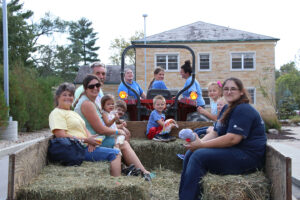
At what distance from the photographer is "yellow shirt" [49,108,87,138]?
12.1ft

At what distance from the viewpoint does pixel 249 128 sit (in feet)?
9.77

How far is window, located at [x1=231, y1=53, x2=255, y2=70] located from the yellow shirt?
24.0m

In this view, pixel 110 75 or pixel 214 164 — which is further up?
pixel 110 75

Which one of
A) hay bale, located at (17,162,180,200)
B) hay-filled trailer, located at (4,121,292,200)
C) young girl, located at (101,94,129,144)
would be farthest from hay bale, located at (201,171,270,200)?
young girl, located at (101,94,129,144)

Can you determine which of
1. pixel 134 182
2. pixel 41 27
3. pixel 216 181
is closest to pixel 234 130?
pixel 216 181

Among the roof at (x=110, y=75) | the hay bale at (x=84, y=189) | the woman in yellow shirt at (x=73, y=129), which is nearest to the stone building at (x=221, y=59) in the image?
the roof at (x=110, y=75)

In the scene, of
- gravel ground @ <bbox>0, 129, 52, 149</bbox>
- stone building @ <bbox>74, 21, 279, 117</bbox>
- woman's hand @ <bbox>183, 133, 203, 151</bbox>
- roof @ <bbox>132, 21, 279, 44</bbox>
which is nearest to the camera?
woman's hand @ <bbox>183, 133, 203, 151</bbox>

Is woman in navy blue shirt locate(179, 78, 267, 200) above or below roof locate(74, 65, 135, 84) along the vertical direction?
below

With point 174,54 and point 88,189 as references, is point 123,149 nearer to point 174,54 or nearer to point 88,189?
point 88,189

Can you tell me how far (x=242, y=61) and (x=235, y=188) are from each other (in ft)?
81.6

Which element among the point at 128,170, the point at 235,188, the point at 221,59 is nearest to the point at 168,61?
the point at 221,59

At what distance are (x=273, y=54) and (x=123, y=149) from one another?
24.1 metres

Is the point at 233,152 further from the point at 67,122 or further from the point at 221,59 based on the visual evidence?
the point at 221,59

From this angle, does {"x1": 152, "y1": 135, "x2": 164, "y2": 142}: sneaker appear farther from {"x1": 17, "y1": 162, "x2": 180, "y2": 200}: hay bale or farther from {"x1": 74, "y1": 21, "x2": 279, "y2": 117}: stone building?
{"x1": 74, "y1": 21, "x2": 279, "y2": 117}: stone building
